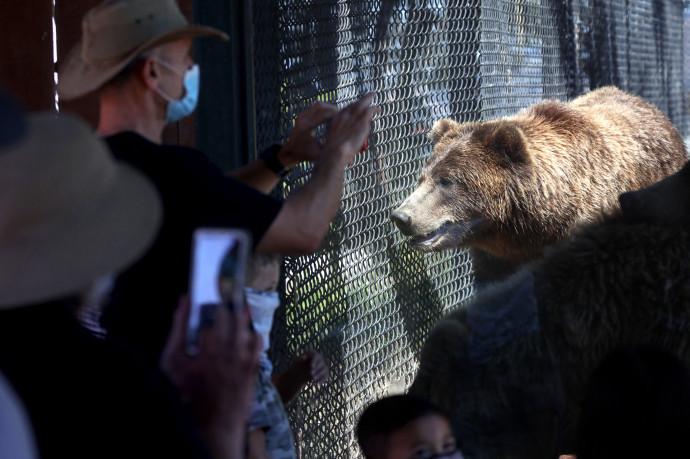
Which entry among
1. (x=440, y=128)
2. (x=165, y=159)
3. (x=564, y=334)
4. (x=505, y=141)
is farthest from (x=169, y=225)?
(x=505, y=141)

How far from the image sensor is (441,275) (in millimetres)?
5828

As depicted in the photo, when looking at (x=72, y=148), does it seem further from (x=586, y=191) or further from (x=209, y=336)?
(x=586, y=191)

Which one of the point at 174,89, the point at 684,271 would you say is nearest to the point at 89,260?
the point at 174,89

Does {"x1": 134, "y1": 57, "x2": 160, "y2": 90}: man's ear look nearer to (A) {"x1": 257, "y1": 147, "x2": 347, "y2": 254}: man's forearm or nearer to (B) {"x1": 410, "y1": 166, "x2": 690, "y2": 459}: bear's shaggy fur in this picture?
(A) {"x1": 257, "y1": 147, "x2": 347, "y2": 254}: man's forearm

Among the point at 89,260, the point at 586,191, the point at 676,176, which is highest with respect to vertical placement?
the point at 89,260

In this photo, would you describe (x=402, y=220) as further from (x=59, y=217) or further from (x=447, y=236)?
(x=59, y=217)

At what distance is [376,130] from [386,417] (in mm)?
2215

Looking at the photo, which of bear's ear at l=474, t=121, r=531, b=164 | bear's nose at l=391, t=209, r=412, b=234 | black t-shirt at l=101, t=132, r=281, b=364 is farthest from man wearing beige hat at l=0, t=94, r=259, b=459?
bear's ear at l=474, t=121, r=531, b=164

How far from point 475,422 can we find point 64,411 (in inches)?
85.9

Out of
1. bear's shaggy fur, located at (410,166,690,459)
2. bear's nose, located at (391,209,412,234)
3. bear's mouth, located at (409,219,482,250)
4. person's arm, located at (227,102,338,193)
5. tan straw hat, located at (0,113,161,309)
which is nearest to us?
tan straw hat, located at (0,113,161,309)

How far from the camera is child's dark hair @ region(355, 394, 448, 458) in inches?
118

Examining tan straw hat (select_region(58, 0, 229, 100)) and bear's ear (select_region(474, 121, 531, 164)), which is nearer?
tan straw hat (select_region(58, 0, 229, 100))

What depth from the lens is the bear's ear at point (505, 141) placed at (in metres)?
5.74

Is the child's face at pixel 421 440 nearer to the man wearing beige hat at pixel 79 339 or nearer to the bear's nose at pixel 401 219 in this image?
the man wearing beige hat at pixel 79 339
